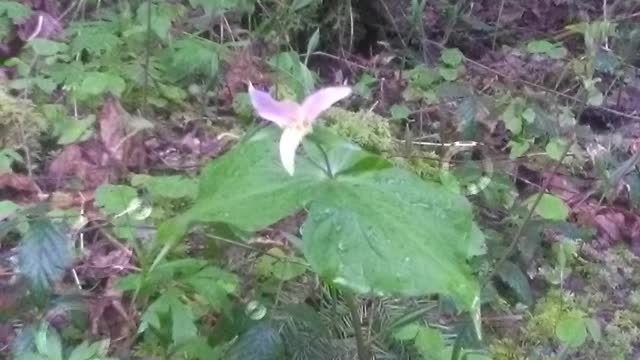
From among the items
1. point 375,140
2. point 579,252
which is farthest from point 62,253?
point 579,252

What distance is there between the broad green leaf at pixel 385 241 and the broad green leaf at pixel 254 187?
0.03 metres

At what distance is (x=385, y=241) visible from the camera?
1.14 m

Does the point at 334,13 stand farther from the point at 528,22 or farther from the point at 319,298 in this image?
the point at 319,298

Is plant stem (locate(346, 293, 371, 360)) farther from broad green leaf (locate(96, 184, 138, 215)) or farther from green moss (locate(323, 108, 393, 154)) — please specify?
green moss (locate(323, 108, 393, 154))

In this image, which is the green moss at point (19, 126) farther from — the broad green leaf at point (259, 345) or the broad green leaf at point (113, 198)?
the broad green leaf at point (259, 345)

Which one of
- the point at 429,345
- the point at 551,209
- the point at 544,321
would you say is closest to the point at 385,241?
the point at 429,345

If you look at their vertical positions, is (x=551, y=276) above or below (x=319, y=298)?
below

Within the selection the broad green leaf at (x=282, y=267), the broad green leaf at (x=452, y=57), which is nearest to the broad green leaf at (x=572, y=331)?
the broad green leaf at (x=282, y=267)

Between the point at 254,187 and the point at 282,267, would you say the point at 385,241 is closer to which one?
the point at 254,187

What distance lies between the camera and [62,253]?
1.48 metres

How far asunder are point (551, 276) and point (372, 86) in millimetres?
1003

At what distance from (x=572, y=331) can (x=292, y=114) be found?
92cm

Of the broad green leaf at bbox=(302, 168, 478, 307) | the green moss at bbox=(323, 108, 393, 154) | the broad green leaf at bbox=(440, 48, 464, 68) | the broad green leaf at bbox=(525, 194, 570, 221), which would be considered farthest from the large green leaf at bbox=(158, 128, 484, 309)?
the broad green leaf at bbox=(440, 48, 464, 68)

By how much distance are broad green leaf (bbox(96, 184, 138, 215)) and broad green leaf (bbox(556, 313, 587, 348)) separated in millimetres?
832
